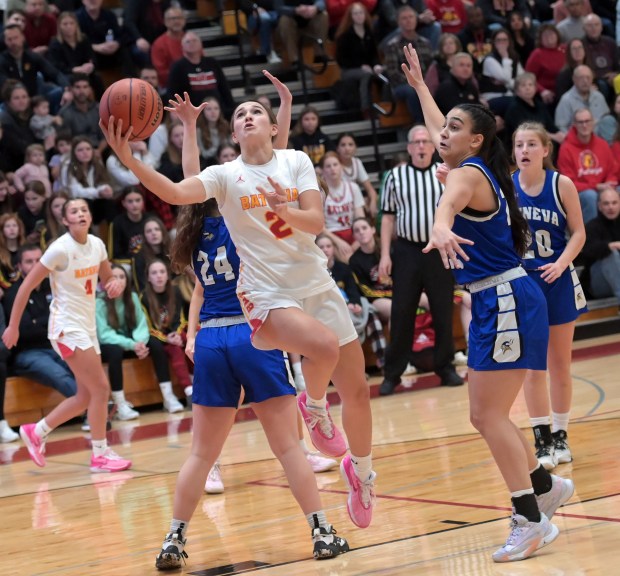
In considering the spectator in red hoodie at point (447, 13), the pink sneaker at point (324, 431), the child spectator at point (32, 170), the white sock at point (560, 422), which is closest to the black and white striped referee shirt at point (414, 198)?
the white sock at point (560, 422)

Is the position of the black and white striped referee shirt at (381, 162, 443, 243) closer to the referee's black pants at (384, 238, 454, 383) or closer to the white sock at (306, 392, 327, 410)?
the referee's black pants at (384, 238, 454, 383)

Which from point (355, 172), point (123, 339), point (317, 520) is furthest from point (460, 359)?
point (317, 520)

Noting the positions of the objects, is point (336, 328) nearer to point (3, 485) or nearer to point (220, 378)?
point (220, 378)

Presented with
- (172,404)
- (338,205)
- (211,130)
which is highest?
(211,130)

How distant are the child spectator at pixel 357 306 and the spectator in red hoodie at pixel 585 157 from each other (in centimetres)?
314

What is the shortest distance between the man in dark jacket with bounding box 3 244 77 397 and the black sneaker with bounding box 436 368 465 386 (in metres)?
3.23

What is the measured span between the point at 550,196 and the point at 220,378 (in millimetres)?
2339

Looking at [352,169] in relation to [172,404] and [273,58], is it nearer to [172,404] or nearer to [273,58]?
[273,58]

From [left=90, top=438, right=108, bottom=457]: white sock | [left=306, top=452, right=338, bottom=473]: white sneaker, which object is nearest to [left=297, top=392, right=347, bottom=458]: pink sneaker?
[left=306, top=452, right=338, bottom=473]: white sneaker

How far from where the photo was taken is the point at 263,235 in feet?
15.4

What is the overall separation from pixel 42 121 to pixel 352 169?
3.40 meters

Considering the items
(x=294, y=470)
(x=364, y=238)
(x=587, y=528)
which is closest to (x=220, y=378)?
(x=294, y=470)

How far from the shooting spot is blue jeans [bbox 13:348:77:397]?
9.52 meters

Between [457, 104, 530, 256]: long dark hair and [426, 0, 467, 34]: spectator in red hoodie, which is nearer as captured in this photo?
[457, 104, 530, 256]: long dark hair
